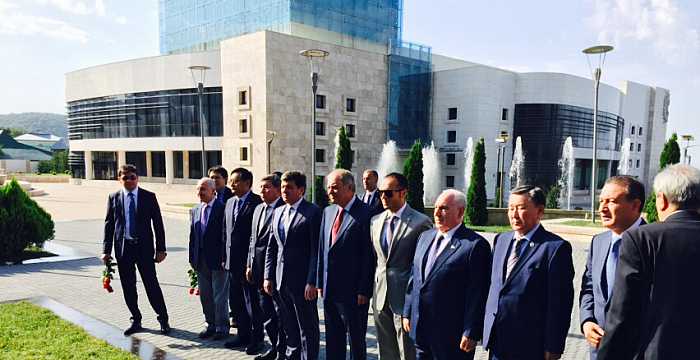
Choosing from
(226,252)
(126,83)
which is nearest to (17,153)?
(126,83)

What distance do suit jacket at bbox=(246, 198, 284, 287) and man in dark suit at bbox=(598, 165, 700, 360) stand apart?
3371 millimetres

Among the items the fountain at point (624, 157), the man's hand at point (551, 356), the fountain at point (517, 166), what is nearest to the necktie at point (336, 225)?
the man's hand at point (551, 356)

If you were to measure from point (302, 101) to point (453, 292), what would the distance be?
29.3m

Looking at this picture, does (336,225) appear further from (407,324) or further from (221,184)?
(221,184)

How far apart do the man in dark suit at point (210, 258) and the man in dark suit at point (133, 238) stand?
0.55 m

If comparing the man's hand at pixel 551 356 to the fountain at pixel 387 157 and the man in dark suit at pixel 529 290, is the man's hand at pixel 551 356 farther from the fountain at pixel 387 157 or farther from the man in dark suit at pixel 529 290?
the fountain at pixel 387 157

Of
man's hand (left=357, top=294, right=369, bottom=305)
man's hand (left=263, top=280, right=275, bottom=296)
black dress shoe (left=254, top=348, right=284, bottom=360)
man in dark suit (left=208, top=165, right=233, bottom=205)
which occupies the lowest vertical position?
black dress shoe (left=254, top=348, right=284, bottom=360)

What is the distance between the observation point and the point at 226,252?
5094 mm

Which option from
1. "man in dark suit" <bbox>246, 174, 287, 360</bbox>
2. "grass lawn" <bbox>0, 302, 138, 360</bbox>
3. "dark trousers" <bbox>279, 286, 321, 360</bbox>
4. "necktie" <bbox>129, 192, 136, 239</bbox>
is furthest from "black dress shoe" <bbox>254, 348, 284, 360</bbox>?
"necktie" <bbox>129, 192, 136, 239</bbox>

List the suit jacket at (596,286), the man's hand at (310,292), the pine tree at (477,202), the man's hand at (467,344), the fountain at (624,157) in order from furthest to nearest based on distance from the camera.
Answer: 1. the fountain at (624,157)
2. the pine tree at (477,202)
3. the man's hand at (310,292)
4. the man's hand at (467,344)
5. the suit jacket at (596,286)

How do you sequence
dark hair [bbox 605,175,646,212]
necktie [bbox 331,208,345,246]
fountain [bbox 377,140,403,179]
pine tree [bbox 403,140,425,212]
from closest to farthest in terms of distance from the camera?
dark hair [bbox 605,175,646,212] → necktie [bbox 331,208,345,246] → pine tree [bbox 403,140,425,212] → fountain [bbox 377,140,403,179]

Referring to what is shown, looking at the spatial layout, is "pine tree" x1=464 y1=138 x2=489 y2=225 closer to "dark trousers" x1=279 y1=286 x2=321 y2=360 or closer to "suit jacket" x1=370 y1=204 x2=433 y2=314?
Answer: "dark trousers" x1=279 y1=286 x2=321 y2=360

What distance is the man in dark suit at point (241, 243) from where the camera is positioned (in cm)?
503

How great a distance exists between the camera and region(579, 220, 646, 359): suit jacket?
9.48 feet
